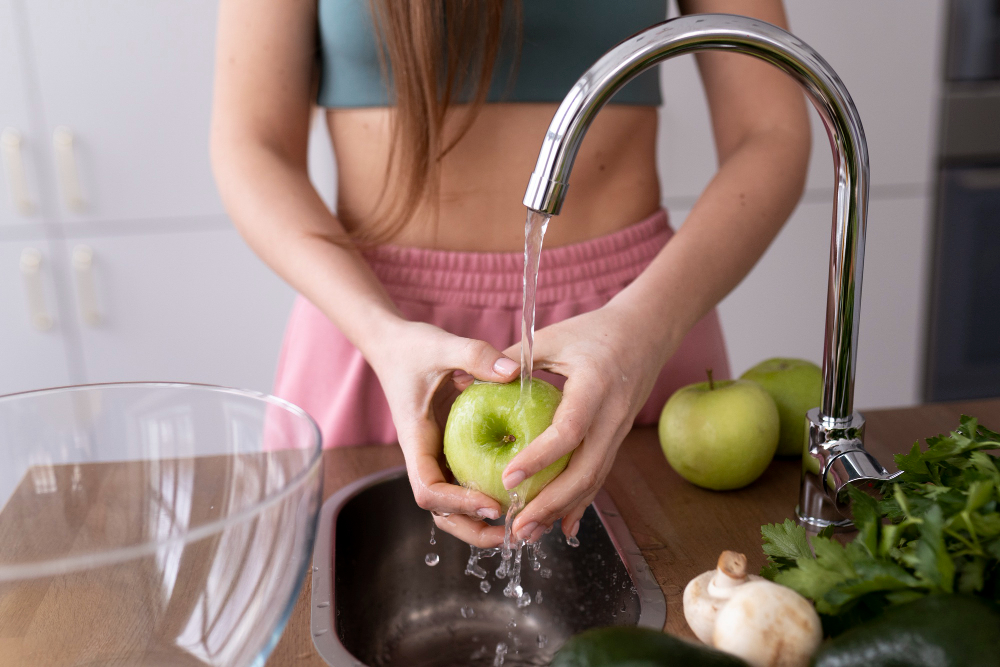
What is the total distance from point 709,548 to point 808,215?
1703 mm

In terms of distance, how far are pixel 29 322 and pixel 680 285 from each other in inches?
70.2

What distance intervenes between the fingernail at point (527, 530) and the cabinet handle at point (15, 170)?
69.3 inches

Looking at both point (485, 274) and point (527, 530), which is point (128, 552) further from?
point (485, 274)

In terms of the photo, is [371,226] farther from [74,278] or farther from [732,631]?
[74,278]

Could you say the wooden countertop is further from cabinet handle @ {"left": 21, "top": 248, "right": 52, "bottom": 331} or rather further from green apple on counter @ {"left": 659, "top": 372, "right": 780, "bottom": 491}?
cabinet handle @ {"left": 21, "top": 248, "right": 52, "bottom": 331}

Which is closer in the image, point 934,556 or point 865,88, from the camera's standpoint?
point 934,556

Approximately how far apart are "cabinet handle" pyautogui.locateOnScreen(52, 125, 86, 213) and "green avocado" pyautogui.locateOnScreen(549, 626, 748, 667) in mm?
1894

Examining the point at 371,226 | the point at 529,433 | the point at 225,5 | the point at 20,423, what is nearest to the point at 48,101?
the point at 225,5

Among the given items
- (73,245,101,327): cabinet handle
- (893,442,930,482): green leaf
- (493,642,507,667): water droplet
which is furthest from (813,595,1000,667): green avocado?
(73,245,101,327): cabinet handle

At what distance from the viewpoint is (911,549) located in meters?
0.48

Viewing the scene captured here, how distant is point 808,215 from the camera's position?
2.22 metres

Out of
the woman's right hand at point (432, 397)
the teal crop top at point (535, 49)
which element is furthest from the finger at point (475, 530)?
the teal crop top at point (535, 49)

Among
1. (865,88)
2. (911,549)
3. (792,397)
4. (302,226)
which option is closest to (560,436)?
(911,549)

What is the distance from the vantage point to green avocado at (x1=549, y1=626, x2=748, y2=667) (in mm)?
417
